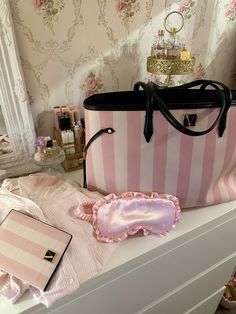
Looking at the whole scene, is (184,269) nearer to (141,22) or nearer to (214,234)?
(214,234)

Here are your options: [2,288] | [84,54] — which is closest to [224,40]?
[84,54]

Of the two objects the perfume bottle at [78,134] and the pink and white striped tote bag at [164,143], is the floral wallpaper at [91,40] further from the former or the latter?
the pink and white striped tote bag at [164,143]

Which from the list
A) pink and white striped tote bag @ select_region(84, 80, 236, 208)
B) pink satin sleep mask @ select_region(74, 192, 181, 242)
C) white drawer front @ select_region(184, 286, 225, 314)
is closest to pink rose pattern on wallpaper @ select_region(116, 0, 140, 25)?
pink and white striped tote bag @ select_region(84, 80, 236, 208)

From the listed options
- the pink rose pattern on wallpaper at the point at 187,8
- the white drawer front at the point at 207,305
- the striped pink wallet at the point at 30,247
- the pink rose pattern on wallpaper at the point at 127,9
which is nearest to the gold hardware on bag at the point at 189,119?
the striped pink wallet at the point at 30,247

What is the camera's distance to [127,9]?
0.79 m

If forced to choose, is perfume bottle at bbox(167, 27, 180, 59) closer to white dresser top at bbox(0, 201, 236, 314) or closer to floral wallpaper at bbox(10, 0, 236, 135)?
floral wallpaper at bbox(10, 0, 236, 135)

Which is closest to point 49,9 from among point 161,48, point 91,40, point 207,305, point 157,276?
point 91,40

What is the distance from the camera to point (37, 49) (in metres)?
0.70

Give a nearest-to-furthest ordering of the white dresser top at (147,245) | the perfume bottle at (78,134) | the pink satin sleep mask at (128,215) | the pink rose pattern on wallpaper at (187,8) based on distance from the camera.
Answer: the white dresser top at (147,245) < the pink satin sleep mask at (128,215) < the perfume bottle at (78,134) < the pink rose pattern on wallpaper at (187,8)

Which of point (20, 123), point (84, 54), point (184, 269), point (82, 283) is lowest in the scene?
point (184, 269)

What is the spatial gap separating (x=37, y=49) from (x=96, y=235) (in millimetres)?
526

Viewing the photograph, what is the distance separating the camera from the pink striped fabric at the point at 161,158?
0.53 meters

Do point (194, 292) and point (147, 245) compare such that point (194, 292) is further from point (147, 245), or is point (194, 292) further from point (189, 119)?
point (189, 119)

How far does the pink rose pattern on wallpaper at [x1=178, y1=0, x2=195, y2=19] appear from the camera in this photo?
0.88 metres
